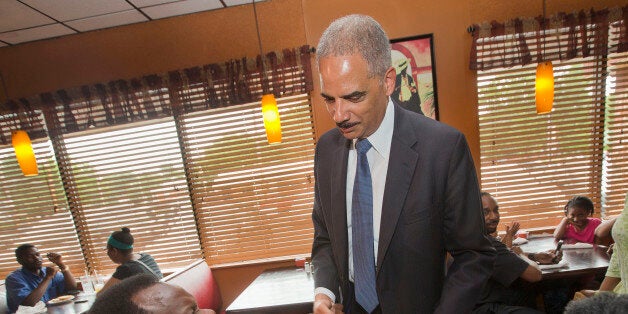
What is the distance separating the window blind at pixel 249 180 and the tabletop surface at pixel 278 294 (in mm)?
539

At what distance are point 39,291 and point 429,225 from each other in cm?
435

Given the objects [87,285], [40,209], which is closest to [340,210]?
[87,285]

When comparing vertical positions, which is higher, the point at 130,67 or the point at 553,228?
the point at 130,67

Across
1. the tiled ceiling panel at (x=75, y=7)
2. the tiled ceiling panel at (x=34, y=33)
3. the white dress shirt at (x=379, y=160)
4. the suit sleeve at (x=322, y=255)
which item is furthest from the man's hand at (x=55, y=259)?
the white dress shirt at (x=379, y=160)

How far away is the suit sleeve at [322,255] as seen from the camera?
126 cm

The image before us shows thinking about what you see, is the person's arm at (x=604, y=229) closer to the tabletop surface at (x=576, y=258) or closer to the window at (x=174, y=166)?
the tabletop surface at (x=576, y=258)

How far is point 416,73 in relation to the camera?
383cm

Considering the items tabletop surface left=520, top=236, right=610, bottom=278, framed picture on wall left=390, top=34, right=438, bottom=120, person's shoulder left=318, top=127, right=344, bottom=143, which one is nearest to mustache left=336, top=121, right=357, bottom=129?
person's shoulder left=318, top=127, right=344, bottom=143

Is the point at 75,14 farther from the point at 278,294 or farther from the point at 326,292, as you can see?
the point at 326,292

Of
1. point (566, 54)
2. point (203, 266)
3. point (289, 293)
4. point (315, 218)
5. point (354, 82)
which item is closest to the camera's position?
point (354, 82)

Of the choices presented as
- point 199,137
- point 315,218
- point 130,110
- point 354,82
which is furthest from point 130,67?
point 354,82

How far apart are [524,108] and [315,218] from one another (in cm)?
349

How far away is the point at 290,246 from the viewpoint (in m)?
4.21

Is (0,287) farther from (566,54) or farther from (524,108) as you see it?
(566,54)
